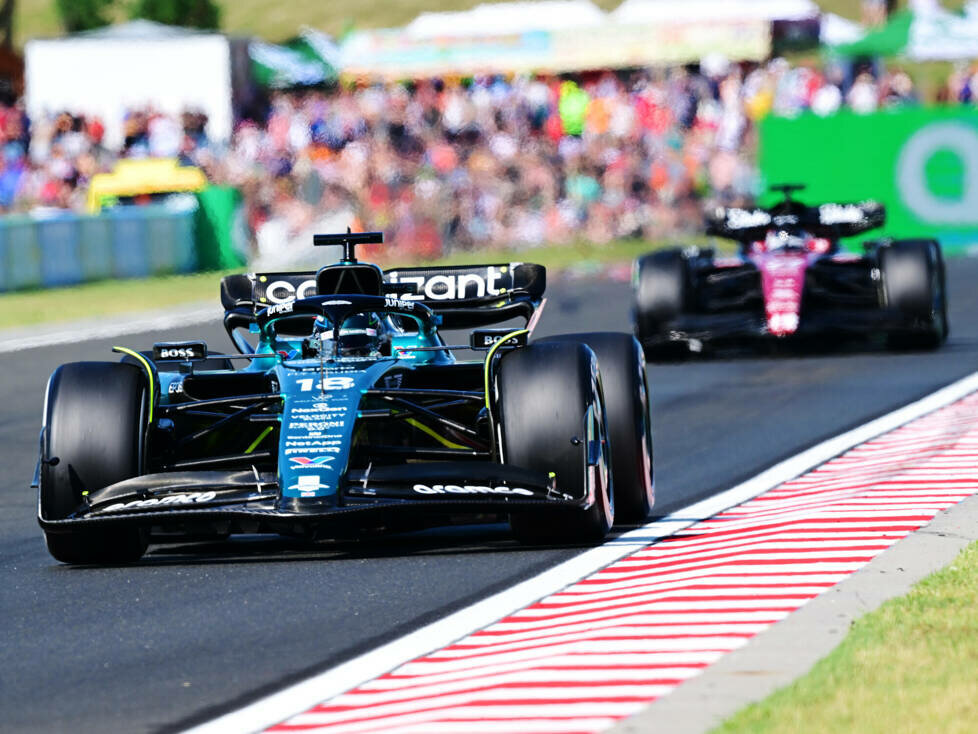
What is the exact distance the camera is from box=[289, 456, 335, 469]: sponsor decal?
292 inches

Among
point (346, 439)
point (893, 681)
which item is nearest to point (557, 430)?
point (346, 439)

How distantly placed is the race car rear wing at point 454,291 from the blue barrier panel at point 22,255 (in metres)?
15.6

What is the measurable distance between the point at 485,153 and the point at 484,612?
84.1 ft

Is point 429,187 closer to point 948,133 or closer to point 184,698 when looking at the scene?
point 948,133

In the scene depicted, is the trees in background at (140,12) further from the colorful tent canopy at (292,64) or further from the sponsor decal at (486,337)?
the sponsor decal at (486,337)

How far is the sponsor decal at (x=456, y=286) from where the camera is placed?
9.80m

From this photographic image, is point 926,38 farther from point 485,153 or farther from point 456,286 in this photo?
point 456,286

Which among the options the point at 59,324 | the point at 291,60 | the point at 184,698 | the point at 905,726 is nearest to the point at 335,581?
the point at 184,698

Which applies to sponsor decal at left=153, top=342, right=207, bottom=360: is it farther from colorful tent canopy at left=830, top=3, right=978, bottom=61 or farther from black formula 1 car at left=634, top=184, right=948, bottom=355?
colorful tent canopy at left=830, top=3, right=978, bottom=61

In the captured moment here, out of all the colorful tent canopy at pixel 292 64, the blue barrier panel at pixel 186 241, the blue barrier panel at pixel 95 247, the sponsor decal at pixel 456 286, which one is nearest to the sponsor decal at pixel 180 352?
the sponsor decal at pixel 456 286

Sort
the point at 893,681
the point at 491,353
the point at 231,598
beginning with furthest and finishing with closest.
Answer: the point at 491,353 < the point at 231,598 < the point at 893,681

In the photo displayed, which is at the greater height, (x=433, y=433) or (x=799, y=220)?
(x=799, y=220)

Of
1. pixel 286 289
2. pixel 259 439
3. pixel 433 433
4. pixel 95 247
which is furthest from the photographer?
pixel 95 247

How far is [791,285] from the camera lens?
16.0 metres
